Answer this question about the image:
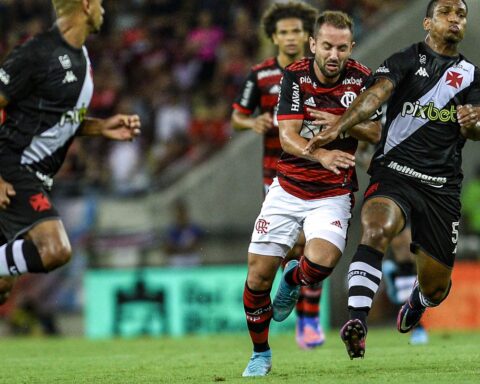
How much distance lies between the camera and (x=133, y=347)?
476 inches

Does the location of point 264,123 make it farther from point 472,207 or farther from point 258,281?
point 472,207

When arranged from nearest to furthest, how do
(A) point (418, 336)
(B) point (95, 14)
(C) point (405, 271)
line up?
(B) point (95, 14)
(A) point (418, 336)
(C) point (405, 271)

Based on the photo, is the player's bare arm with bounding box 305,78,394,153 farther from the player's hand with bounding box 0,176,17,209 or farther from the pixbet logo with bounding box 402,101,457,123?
the player's hand with bounding box 0,176,17,209

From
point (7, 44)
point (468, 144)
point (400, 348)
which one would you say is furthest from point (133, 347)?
point (7, 44)

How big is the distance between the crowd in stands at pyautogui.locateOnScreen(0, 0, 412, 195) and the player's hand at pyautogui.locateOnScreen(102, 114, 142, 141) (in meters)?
9.04

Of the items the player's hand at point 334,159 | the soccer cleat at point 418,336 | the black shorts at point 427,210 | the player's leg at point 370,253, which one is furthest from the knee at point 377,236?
the soccer cleat at point 418,336

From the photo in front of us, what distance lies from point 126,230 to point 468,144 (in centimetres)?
551

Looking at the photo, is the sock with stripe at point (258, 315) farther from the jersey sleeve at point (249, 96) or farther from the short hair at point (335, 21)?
the jersey sleeve at point (249, 96)

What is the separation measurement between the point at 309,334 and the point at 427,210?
9.42 ft

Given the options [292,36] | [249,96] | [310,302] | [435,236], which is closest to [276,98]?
[249,96]

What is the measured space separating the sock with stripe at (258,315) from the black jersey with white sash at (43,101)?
179 cm

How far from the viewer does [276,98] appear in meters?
11.0

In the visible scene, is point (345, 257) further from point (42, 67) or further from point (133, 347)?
point (42, 67)

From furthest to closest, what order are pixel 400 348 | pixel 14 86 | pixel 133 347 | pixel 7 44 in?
pixel 7 44
pixel 133 347
pixel 400 348
pixel 14 86
